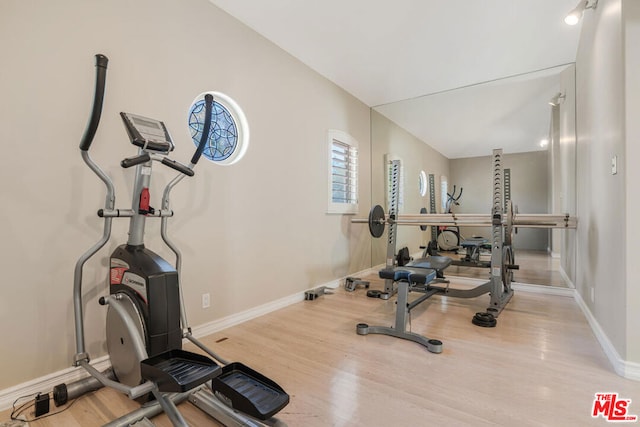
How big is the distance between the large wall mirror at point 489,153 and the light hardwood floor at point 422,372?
1.92 m

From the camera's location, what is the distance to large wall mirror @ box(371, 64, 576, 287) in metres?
4.04

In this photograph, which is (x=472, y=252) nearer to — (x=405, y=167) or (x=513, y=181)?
(x=513, y=181)

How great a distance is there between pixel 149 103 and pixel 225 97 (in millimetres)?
717

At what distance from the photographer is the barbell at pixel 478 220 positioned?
10.2 feet

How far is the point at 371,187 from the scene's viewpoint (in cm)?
510

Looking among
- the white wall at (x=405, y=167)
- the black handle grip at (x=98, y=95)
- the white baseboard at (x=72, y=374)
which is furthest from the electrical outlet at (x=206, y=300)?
the white wall at (x=405, y=167)

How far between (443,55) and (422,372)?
11.0 feet

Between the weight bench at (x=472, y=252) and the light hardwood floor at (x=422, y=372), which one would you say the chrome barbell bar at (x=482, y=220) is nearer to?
the light hardwood floor at (x=422, y=372)

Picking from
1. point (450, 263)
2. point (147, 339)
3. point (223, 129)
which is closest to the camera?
point (147, 339)

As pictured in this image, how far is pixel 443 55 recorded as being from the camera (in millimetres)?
3486

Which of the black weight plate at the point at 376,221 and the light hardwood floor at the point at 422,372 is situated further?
the black weight plate at the point at 376,221

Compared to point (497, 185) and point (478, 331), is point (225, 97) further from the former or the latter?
point (478, 331)

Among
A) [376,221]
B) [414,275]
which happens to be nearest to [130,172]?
[414,275]

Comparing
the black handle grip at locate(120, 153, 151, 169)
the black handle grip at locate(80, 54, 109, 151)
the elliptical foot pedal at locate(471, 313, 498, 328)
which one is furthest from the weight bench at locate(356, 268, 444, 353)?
the black handle grip at locate(80, 54, 109, 151)
